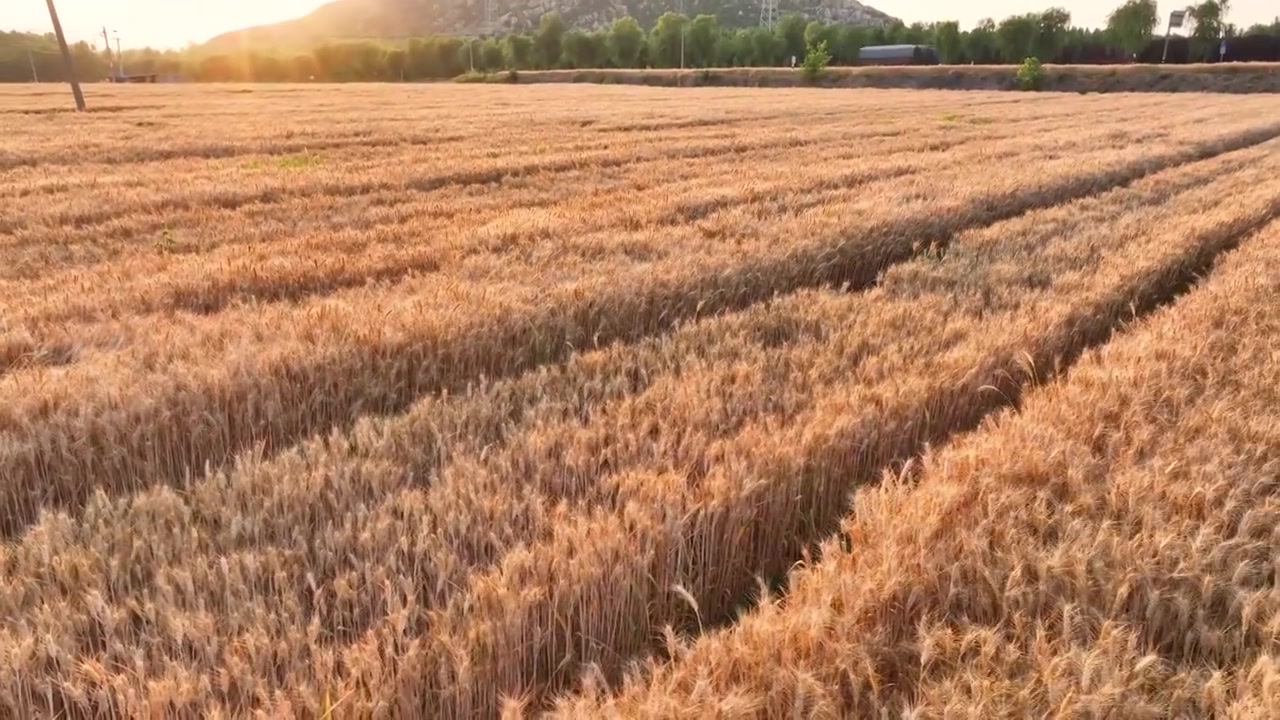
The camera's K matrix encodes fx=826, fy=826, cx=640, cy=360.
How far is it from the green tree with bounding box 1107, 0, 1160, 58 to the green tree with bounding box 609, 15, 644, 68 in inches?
2437

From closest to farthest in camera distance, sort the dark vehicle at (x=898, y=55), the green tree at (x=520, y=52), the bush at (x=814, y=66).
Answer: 1. the bush at (x=814, y=66)
2. the dark vehicle at (x=898, y=55)
3. the green tree at (x=520, y=52)

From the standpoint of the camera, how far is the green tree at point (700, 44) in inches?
4594

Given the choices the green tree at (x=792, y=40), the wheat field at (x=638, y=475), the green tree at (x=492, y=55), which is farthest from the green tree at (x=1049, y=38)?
the wheat field at (x=638, y=475)

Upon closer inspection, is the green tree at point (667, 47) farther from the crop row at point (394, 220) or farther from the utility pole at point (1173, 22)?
the crop row at point (394, 220)

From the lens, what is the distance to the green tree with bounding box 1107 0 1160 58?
101m

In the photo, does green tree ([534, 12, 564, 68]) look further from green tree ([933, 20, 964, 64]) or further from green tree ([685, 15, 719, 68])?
green tree ([933, 20, 964, 64])

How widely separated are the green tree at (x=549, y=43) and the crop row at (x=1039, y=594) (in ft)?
424

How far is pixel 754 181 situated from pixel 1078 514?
10088 mm

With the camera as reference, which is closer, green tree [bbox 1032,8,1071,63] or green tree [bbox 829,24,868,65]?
green tree [bbox 1032,8,1071,63]

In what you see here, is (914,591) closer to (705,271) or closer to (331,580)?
(331,580)

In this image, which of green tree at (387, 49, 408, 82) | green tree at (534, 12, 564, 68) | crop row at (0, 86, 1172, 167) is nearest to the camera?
crop row at (0, 86, 1172, 167)

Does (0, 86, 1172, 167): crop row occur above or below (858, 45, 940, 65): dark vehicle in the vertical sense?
below

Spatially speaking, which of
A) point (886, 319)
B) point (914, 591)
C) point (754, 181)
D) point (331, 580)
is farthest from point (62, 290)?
point (754, 181)

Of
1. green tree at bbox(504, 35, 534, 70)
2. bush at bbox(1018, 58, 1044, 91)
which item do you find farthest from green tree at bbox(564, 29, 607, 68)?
bush at bbox(1018, 58, 1044, 91)
